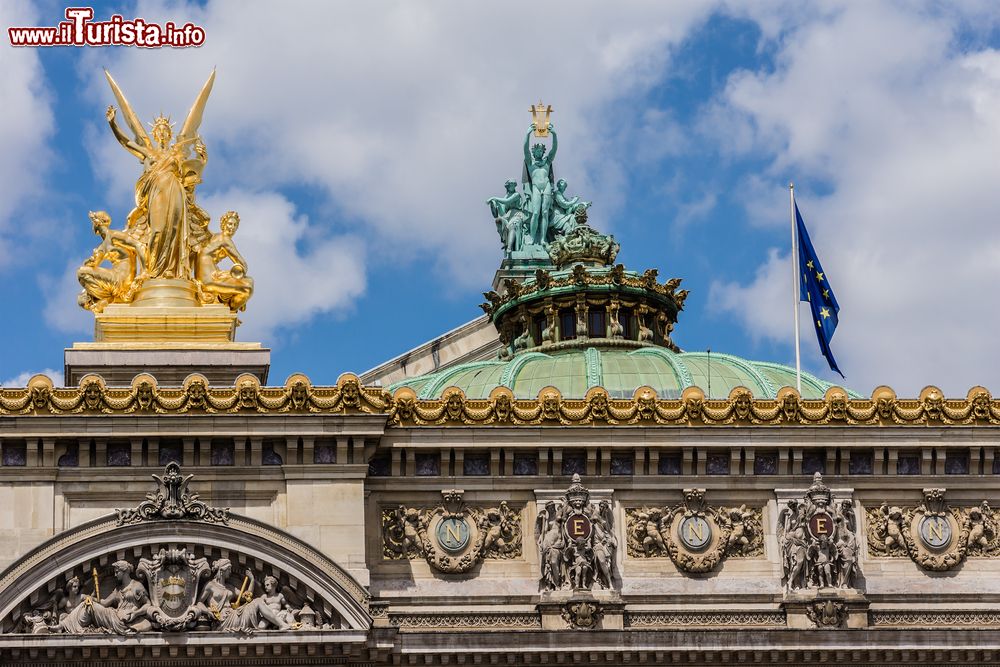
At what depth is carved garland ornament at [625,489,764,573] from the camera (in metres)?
54.1

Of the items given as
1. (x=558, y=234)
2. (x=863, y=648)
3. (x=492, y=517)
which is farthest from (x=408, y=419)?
(x=558, y=234)

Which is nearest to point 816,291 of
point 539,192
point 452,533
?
point 452,533

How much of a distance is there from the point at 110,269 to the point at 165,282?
4.19ft

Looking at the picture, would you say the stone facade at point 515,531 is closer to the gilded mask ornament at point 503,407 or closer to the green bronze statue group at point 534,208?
the gilded mask ornament at point 503,407

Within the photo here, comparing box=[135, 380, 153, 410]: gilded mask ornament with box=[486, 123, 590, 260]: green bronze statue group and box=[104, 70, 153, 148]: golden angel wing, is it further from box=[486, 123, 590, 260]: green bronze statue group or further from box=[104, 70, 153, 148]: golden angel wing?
box=[486, 123, 590, 260]: green bronze statue group

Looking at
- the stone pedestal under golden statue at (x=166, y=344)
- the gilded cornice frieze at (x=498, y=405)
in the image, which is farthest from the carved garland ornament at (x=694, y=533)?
the stone pedestal under golden statue at (x=166, y=344)

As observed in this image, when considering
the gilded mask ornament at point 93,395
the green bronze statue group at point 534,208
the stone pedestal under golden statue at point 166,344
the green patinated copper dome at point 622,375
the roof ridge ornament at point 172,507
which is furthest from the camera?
the green bronze statue group at point 534,208

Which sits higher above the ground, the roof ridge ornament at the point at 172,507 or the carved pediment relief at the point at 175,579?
the roof ridge ornament at the point at 172,507

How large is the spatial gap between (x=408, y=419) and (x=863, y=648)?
9.86 m

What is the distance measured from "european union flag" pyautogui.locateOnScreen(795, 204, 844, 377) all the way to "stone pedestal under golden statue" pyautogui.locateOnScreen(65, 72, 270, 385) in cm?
1202

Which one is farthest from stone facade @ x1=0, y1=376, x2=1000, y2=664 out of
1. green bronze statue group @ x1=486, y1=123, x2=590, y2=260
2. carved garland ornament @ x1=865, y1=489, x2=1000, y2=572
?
green bronze statue group @ x1=486, y1=123, x2=590, y2=260

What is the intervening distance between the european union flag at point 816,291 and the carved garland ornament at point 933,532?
561 cm

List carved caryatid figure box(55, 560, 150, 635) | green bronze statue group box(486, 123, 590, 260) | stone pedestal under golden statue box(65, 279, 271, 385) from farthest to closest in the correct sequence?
green bronze statue group box(486, 123, 590, 260), stone pedestal under golden statue box(65, 279, 271, 385), carved caryatid figure box(55, 560, 150, 635)

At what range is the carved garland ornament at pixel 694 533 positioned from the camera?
54.1 m
